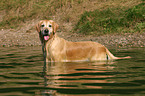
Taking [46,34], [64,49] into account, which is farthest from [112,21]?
[46,34]

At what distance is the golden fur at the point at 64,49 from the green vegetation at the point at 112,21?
30.0 ft

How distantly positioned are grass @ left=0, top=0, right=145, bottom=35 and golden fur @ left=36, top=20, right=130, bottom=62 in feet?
30.2

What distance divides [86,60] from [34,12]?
16536mm

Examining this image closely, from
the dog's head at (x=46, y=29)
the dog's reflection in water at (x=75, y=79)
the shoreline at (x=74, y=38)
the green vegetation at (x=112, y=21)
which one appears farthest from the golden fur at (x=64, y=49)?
the green vegetation at (x=112, y=21)

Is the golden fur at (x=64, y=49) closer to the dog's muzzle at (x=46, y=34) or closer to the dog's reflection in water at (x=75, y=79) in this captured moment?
the dog's muzzle at (x=46, y=34)

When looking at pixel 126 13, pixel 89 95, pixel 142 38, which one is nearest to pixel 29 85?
pixel 89 95

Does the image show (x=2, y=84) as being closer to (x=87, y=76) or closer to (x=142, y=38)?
(x=87, y=76)

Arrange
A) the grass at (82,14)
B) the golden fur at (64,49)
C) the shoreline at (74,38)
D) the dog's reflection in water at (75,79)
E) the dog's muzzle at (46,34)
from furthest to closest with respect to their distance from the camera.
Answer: the grass at (82,14)
the shoreline at (74,38)
the golden fur at (64,49)
the dog's muzzle at (46,34)
the dog's reflection in water at (75,79)

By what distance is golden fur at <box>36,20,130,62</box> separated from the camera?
8.94m

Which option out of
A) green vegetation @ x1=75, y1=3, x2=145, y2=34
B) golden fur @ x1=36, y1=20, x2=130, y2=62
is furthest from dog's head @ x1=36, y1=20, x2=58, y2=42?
green vegetation @ x1=75, y1=3, x2=145, y2=34

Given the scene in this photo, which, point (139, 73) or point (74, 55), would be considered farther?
point (74, 55)

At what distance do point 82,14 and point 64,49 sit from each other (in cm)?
1292

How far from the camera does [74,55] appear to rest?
9242mm

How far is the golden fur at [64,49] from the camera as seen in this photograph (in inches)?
352
